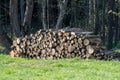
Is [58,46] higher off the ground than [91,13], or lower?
higher

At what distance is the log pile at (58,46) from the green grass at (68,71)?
0.91 meters

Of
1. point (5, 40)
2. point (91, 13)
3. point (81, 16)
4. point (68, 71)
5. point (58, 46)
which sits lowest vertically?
point (81, 16)

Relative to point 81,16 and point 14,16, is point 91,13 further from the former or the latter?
point 14,16

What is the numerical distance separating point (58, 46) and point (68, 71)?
4.15m

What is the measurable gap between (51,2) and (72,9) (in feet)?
10.8

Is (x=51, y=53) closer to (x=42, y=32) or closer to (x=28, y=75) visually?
(x=42, y=32)

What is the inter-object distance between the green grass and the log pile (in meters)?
0.91

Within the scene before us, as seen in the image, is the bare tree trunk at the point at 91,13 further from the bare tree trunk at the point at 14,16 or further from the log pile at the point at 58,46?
the log pile at the point at 58,46

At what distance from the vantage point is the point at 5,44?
18344 mm

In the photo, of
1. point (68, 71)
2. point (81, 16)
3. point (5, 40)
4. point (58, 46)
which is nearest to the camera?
point (68, 71)

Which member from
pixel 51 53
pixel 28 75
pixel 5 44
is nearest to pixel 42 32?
pixel 51 53

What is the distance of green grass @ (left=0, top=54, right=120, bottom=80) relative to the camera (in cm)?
983

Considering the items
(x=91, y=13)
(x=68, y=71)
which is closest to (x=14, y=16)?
(x=68, y=71)

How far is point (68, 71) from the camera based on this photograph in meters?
10.9
